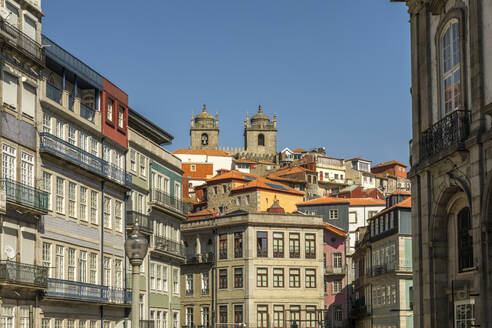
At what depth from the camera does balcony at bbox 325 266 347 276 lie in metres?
96.8

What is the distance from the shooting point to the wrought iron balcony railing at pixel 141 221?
2127 inches

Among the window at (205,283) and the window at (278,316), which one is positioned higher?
the window at (205,283)

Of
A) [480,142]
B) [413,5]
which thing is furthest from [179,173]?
[480,142]

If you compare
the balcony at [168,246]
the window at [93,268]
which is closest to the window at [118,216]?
the window at [93,268]

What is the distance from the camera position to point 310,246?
88062 mm

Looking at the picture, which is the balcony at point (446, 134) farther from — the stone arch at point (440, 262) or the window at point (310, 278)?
the window at point (310, 278)

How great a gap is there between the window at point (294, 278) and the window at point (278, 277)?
0.77 meters

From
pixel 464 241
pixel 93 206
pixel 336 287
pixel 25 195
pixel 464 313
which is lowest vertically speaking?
pixel 464 313

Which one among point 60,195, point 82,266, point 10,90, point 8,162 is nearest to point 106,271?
point 82,266

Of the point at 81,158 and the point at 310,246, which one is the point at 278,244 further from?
the point at 81,158

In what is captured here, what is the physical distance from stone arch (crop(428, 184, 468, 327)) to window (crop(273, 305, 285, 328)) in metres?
61.5

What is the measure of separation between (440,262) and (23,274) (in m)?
20.0

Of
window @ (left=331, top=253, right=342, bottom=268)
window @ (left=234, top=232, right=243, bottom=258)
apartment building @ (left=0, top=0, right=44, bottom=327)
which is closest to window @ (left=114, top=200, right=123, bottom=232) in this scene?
apartment building @ (left=0, top=0, right=44, bottom=327)

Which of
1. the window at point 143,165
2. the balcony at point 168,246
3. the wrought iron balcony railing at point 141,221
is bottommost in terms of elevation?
the balcony at point 168,246
